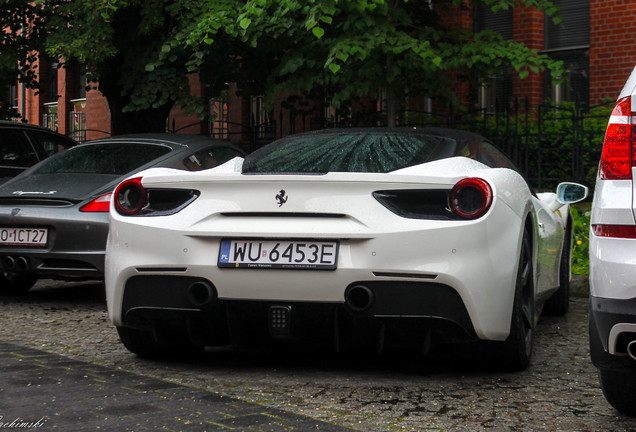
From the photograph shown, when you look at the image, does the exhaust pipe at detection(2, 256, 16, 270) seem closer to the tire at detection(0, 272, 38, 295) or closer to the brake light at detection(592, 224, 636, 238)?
the tire at detection(0, 272, 38, 295)

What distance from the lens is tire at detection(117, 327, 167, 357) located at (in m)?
5.58

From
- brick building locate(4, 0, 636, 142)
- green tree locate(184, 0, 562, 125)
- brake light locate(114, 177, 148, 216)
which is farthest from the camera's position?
brick building locate(4, 0, 636, 142)

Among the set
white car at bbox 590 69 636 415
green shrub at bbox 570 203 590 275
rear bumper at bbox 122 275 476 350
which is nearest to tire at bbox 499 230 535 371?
rear bumper at bbox 122 275 476 350

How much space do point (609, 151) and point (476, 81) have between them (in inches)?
374

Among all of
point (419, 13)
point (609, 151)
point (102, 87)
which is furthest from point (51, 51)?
point (609, 151)

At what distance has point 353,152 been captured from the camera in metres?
5.43

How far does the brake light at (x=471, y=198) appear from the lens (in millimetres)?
4773

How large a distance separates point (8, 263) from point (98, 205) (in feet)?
2.62

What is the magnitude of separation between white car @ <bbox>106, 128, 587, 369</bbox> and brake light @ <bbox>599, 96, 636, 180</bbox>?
88cm

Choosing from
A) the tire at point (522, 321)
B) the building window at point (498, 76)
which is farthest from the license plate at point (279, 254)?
the building window at point (498, 76)

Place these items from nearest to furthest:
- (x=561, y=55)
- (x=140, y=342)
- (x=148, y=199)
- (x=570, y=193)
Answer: (x=148, y=199)
(x=140, y=342)
(x=570, y=193)
(x=561, y=55)

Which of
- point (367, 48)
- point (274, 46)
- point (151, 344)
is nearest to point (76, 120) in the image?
point (274, 46)

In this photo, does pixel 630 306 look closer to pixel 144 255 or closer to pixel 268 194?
pixel 268 194

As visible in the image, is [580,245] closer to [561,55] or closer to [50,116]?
[561,55]
